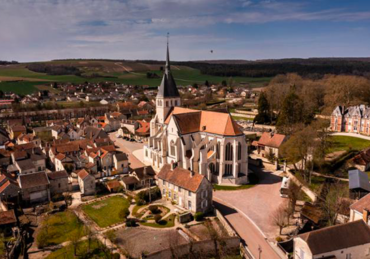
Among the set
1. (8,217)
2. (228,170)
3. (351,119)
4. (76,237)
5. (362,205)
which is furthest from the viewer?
(351,119)

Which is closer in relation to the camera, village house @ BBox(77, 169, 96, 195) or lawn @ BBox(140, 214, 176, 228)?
lawn @ BBox(140, 214, 176, 228)

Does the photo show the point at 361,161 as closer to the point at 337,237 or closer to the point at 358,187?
the point at 358,187

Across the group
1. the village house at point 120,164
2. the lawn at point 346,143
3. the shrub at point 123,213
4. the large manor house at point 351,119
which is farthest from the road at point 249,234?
the large manor house at point 351,119

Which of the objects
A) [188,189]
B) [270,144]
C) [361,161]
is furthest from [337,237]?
[270,144]

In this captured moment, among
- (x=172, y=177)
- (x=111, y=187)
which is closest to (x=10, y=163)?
(x=111, y=187)

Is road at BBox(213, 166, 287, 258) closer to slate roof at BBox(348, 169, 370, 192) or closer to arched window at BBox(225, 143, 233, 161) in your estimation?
arched window at BBox(225, 143, 233, 161)

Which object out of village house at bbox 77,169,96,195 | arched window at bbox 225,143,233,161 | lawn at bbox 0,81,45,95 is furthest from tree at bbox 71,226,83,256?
lawn at bbox 0,81,45,95
